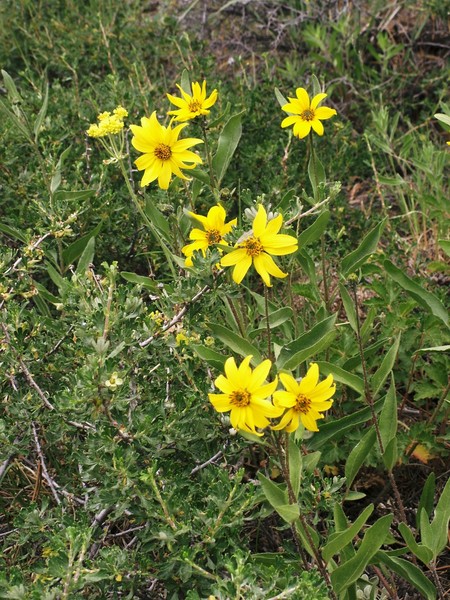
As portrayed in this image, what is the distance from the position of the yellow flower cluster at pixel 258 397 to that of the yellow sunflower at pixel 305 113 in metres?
0.88

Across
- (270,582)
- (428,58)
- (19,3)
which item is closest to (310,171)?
(270,582)

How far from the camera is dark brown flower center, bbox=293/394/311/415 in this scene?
153cm

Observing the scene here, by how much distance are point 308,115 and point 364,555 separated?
1238mm

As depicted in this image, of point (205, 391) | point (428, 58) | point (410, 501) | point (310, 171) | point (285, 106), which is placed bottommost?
point (410, 501)

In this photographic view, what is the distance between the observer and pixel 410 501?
2.36 metres

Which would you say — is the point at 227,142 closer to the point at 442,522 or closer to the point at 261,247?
the point at 261,247

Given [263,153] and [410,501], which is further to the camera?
[263,153]

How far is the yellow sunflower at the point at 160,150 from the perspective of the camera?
1933 mm

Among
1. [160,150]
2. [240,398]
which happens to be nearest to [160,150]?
[160,150]

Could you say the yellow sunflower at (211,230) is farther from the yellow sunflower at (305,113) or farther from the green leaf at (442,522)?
the green leaf at (442,522)

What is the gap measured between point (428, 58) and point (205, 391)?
3475mm

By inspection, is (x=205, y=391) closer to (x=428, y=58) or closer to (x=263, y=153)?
(x=263, y=153)

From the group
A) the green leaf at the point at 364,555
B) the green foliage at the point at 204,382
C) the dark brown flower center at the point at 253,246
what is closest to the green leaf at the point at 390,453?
the green foliage at the point at 204,382

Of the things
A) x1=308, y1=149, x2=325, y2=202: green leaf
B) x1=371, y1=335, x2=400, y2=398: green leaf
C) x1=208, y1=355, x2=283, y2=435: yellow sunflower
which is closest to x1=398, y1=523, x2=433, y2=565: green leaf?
x1=371, y1=335, x2=400, y2=398: green leaf
